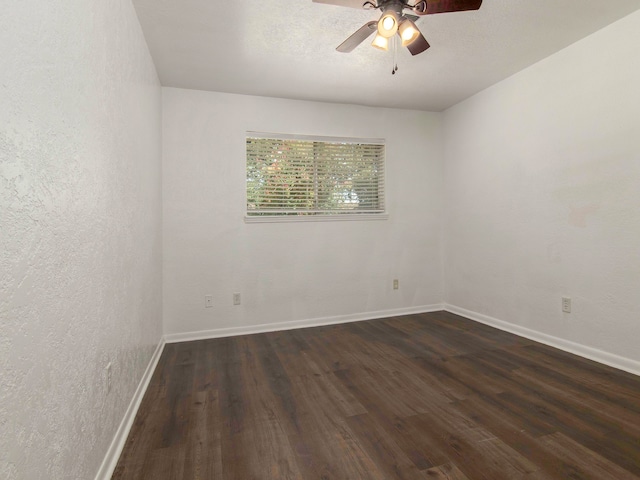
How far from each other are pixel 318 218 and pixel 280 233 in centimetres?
47

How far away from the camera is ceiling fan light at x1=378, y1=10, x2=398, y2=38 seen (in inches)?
69.7

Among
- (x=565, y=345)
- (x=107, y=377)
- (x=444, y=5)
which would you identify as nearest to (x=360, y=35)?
(x=444, y=5)

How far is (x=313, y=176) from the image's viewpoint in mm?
3863

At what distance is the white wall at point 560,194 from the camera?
8.03ft

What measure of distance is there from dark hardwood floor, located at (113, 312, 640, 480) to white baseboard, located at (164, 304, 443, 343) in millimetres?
310

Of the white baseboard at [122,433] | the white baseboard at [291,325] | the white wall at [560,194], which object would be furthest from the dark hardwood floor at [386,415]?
the white wall at [560,194]

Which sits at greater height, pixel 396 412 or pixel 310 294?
pixel 310 294

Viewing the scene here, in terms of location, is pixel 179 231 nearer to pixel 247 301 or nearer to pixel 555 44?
pixel 247 301

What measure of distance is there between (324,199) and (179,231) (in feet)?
5.23

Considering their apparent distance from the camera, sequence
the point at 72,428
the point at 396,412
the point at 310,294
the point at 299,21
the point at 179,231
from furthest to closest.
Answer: the point at 310,294 → the point at 179,231 → the point at 299,21 → the point at 396,412 → the point at 72,428

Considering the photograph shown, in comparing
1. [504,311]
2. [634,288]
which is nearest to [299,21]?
[634,288]

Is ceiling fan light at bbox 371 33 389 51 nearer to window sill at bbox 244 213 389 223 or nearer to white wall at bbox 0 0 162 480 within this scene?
white wall at bbox 0 0 162 480

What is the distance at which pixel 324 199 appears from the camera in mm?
3916

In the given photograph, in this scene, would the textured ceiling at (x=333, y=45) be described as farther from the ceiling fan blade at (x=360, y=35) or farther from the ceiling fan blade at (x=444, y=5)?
the ceiling fan blade at (x=444, y=5)
